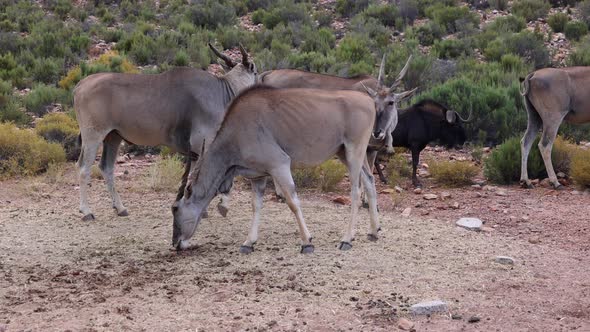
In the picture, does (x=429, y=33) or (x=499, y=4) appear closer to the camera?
(x=429, y=33)

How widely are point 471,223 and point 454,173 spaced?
3135mm

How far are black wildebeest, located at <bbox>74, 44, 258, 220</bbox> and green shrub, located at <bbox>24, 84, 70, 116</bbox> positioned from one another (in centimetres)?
919

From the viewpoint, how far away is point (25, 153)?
1544 cm

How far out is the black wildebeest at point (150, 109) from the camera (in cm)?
1119

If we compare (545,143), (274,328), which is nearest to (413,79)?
(545,143)

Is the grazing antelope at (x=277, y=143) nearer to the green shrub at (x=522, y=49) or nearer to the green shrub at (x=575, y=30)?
the green shrub at (x=522, y=49)

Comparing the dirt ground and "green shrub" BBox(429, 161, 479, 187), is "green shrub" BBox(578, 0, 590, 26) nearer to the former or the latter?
"green shrub" BBox(429, 161, 479, 187)

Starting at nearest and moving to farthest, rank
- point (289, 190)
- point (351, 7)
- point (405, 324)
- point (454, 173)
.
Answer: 1. point (405, 324)
2. point (289, 190)
3. point (454, 173)
4. point (351, 7)

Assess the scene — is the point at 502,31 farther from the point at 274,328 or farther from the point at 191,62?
the point at 274,328

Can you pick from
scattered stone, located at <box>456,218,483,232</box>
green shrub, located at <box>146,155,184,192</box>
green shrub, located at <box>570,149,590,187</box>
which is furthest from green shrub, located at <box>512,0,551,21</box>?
scattered stone, located at <box>456,218,483,232</box>

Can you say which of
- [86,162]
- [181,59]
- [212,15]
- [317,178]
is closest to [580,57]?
[181,59]

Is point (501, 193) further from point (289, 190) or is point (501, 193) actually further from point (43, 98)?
point (43, 98)

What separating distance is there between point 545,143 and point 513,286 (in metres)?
6.31

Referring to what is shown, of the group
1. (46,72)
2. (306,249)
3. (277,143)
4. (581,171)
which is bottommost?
(46,72)
